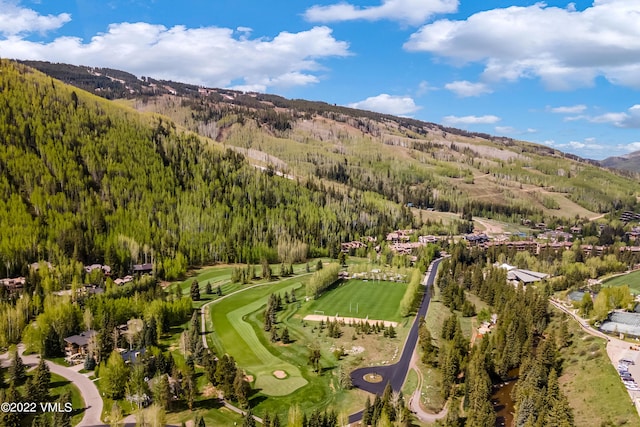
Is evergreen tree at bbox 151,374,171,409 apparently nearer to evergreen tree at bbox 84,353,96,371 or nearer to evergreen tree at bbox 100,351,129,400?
evergreen tree at bbox 100,351,129,400

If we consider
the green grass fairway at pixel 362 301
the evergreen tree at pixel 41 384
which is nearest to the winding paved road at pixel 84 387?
the evergreen tree at pixel 41 384

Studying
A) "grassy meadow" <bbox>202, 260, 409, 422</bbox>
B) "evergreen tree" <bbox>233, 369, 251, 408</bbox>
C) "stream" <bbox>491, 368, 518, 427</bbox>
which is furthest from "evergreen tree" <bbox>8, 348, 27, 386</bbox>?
"stream" <bbox>491, 368, 518, 427</bbox>

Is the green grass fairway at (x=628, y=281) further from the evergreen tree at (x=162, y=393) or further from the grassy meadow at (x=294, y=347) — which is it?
the evergreen tree at (x=162, y=393)

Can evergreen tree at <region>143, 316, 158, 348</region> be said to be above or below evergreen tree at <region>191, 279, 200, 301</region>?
above

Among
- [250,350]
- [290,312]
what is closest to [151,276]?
[290,312]

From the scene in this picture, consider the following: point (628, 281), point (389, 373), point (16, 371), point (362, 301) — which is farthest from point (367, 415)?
point (628, 281)

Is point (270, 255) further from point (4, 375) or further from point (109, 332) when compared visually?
point (4, 375)
